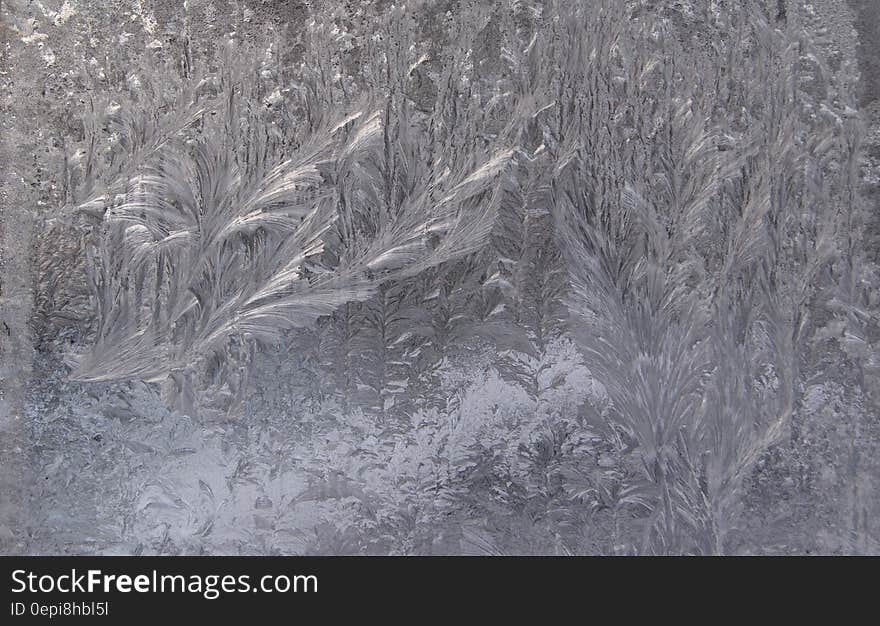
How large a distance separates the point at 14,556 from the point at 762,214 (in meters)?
1.45

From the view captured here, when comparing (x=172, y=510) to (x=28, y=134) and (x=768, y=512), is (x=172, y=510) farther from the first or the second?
(x=768, y=512)

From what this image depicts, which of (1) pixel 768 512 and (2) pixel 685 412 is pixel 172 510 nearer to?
(2) pixel 685 412

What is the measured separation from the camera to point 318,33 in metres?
1.81

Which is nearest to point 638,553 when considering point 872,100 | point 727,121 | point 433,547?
point 433,547

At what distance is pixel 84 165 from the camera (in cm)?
180

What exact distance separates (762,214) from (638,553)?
64cm

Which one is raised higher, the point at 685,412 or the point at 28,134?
the point at 28,134

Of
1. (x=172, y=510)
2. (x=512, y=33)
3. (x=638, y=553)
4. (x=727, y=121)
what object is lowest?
(x=638, y=553)

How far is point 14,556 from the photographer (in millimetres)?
1783

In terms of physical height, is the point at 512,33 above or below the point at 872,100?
above

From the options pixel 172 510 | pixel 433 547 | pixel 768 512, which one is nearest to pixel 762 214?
pixel 768 512

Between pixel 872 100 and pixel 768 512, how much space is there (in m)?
0.76

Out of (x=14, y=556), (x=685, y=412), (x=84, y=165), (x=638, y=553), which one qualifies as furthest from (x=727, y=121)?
(x=14, y=556)

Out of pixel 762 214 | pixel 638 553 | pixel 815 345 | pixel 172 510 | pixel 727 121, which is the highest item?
pixel 727 121
